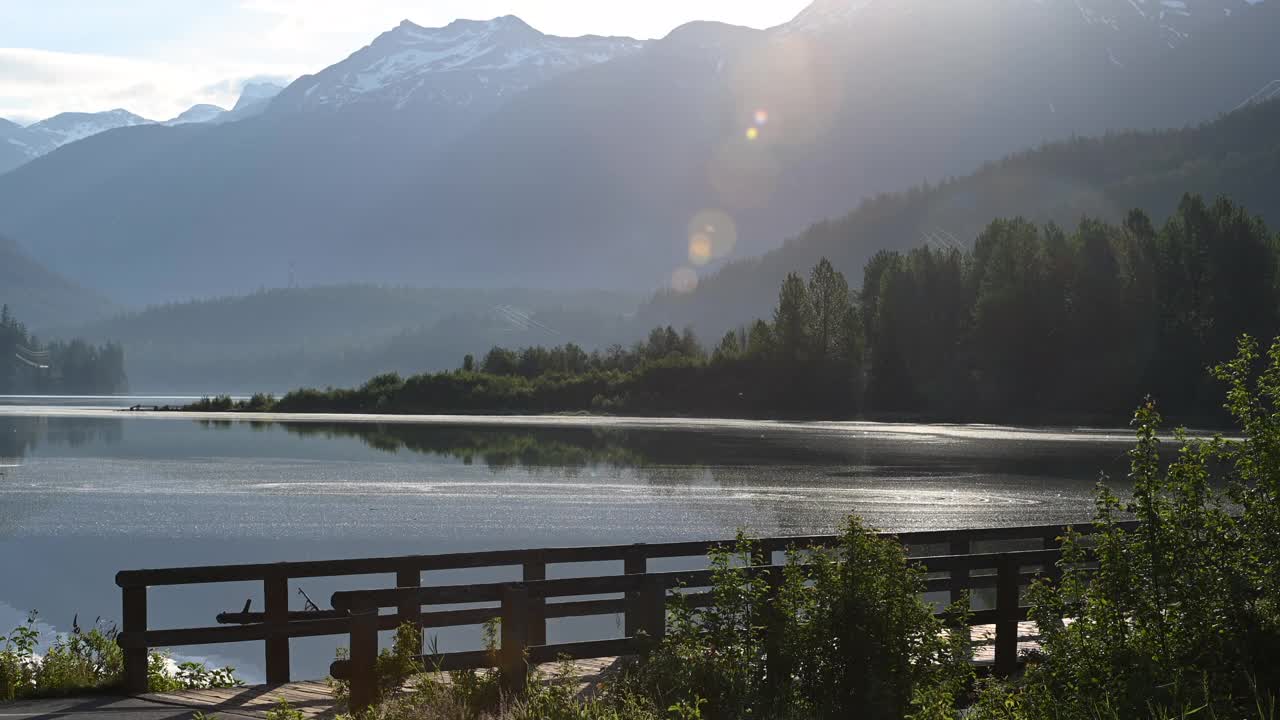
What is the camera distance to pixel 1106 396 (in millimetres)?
104500

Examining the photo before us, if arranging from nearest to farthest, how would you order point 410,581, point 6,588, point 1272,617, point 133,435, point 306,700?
point 1272,617 → point 306,700 → point 410,581 → point 6,588 → point 133,435

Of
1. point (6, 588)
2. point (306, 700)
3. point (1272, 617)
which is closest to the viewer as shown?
point (1272, 617)

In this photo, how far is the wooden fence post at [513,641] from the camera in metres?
11.0

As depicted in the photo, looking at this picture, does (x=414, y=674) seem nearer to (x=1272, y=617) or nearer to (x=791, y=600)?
(x=791, y=600)

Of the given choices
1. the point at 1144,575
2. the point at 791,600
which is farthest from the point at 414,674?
the point at 1144,575

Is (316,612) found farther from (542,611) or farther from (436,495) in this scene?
(436,495)

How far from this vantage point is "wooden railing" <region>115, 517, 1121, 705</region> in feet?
36.7

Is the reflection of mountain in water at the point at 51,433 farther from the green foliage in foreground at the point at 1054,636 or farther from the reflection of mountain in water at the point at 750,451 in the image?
the green foliage in foreground at the point at 1054,636

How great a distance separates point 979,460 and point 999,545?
1346 inches

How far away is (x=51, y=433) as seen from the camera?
9694 centimetres

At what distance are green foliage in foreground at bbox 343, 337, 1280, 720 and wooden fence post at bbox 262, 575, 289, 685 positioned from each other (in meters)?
2.56

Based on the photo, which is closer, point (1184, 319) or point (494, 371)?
point (1184, 319)

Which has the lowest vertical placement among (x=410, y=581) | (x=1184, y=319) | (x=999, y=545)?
(x=999, y=545)

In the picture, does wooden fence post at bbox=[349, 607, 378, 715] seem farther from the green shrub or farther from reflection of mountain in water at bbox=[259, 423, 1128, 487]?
reflection of mountain in water at bbox=[259, 423, 1128, 487]
